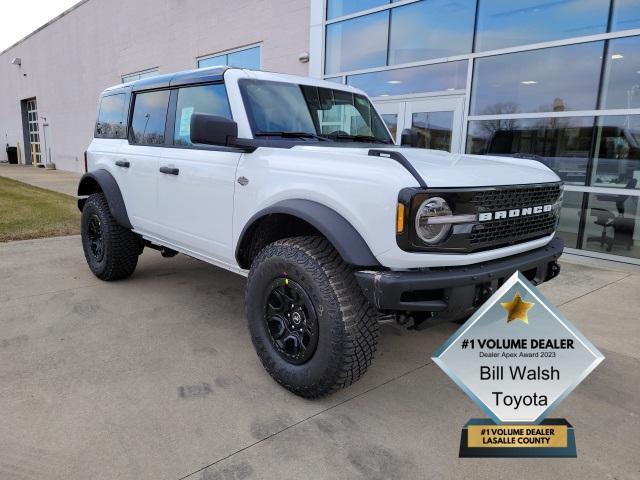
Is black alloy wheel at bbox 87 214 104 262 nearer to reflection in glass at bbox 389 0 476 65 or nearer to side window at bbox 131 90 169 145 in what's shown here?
side window at bbox 131 90 169 145

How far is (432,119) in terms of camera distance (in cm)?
819

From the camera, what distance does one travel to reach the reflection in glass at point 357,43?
8.84 meters

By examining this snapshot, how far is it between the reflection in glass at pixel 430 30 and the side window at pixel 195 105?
555 centimetres

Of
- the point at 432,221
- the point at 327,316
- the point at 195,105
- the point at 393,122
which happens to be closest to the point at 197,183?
the point at 195,105

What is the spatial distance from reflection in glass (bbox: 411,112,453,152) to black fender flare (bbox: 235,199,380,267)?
580cm

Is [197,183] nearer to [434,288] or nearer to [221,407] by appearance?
[221,407]

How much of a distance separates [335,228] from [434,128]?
643cm

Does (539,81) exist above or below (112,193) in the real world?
above

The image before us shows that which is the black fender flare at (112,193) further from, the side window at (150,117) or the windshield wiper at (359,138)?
the windshield wiper at (359,138)

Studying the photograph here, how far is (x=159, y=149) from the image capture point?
12.7 ft

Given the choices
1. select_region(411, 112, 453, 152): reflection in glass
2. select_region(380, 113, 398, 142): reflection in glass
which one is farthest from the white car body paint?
select_region(380, 113, 398, 142): reflection in glass

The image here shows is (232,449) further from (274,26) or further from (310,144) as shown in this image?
(274,26)

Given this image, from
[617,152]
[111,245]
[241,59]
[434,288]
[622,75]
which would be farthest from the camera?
[241,59]
